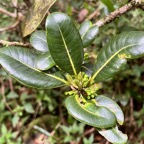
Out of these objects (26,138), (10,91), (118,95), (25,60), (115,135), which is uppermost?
(25,60)

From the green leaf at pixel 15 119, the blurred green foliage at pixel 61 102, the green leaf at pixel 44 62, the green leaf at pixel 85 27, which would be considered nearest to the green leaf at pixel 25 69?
the green leaf at pixel 44 62

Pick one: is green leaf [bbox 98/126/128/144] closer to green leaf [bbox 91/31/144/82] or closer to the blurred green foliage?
green leaf [bbox 91/31/144/82]

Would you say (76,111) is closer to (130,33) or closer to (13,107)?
(130,33)

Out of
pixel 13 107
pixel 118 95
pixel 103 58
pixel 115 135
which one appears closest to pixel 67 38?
pixel 103 58

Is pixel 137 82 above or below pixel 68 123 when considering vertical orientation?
above

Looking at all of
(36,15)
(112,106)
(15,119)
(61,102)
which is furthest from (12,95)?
(112,106)

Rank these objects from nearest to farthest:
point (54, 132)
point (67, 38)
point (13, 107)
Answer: point (67, 38)
point (54, 132)
point (13, 107)
